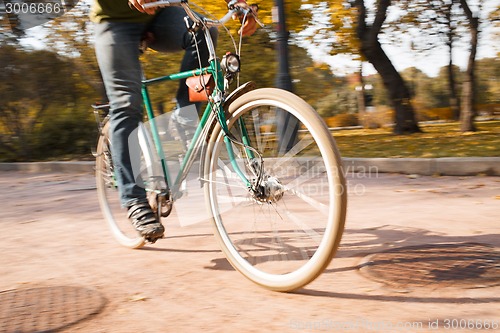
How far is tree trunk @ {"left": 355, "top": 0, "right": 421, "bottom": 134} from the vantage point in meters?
13.6

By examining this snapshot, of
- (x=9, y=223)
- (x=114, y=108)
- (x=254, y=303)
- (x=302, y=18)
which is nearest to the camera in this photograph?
(x=254, y=303)

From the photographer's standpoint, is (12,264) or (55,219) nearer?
(12,264)

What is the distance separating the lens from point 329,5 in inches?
518

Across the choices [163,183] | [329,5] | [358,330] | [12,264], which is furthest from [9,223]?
[329,5]

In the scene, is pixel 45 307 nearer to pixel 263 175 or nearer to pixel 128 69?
pixel 263 175

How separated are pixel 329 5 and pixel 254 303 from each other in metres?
11.6

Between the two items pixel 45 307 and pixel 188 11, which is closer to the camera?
pixel 45 307

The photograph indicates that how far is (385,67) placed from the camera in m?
14.9

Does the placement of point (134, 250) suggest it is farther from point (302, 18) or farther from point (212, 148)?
point (302, 18)

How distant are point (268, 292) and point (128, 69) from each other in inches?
58.1

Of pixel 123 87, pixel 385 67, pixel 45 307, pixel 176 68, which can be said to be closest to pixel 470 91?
pixel 385 67

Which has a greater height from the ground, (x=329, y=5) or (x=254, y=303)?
(x=329, y=5)

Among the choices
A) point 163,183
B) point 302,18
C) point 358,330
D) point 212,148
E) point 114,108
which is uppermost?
point 302,18

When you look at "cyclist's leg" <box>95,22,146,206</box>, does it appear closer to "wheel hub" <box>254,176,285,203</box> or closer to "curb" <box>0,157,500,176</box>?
"wheel hub" <box>254,176,285,203</box>
